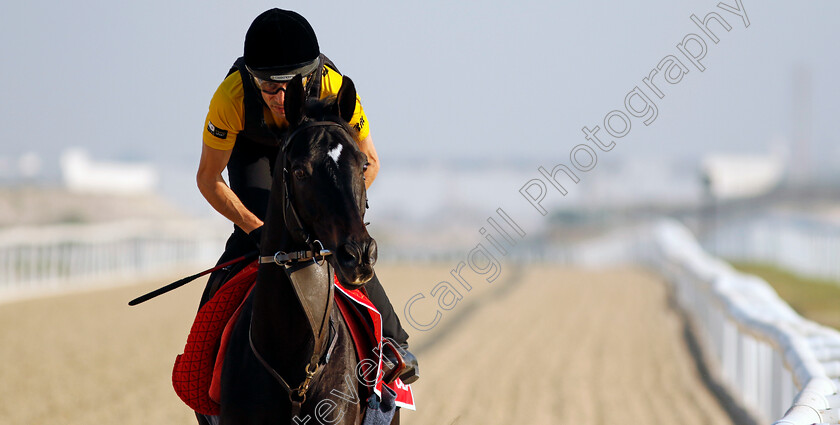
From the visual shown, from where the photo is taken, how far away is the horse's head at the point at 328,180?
8.19ft

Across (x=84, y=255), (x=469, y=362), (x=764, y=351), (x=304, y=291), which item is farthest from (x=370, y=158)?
(x=84, y=255)

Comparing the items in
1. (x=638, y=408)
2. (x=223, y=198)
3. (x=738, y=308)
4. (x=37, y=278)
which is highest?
(x=223, y=198)

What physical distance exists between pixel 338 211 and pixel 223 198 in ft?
2.81

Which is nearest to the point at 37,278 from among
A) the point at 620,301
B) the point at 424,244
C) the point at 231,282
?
the point at 620,301

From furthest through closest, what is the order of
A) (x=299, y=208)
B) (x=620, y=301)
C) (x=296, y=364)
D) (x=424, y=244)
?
(x=424, y=244) < (x=620, y=301) < (x=296, y=364) < (x=299, y=208)

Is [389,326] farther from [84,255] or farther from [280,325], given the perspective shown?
[84,255]

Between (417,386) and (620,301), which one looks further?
(620,301)

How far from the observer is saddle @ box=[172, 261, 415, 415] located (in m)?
3.35

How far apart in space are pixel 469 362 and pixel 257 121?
6.61 m

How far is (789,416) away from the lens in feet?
9.91

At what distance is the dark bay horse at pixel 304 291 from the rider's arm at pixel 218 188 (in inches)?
12.3

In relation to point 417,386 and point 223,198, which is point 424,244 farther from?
point 223,198

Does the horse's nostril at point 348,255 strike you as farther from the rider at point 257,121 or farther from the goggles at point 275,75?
the goggles at point 275,75

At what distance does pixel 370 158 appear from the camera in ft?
11.2
